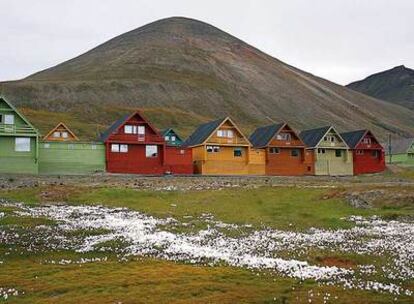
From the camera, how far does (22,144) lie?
7606cm

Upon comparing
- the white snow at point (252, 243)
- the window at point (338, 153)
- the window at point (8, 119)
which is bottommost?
the white snow at point (252, 243)

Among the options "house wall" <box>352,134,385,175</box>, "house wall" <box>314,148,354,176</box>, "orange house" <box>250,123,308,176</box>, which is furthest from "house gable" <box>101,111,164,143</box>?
"house wall" <box>352,134,385,175</box>

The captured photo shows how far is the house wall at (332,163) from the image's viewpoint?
10200 cm

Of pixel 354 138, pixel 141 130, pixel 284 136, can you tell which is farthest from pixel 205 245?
pixel 354 138

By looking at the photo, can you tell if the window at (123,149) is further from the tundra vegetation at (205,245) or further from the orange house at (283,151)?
the tundra vegetation at (205,245)

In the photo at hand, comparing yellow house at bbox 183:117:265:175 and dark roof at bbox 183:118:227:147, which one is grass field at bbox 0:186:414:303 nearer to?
yellow house at bbox 183:117:265:175

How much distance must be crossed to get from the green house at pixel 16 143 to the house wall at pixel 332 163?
163ft

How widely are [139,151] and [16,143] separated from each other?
18.1 metres

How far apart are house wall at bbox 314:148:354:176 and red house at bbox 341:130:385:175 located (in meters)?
1.50

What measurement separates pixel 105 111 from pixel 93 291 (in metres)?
164

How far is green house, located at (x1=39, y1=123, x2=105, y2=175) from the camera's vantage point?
259 feet

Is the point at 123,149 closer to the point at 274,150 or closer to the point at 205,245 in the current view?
the point at 274,150

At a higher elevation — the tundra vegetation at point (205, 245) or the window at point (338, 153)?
the window at point (338, 153)

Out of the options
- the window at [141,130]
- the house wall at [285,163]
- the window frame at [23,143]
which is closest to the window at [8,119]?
the window frame at [23,143]
